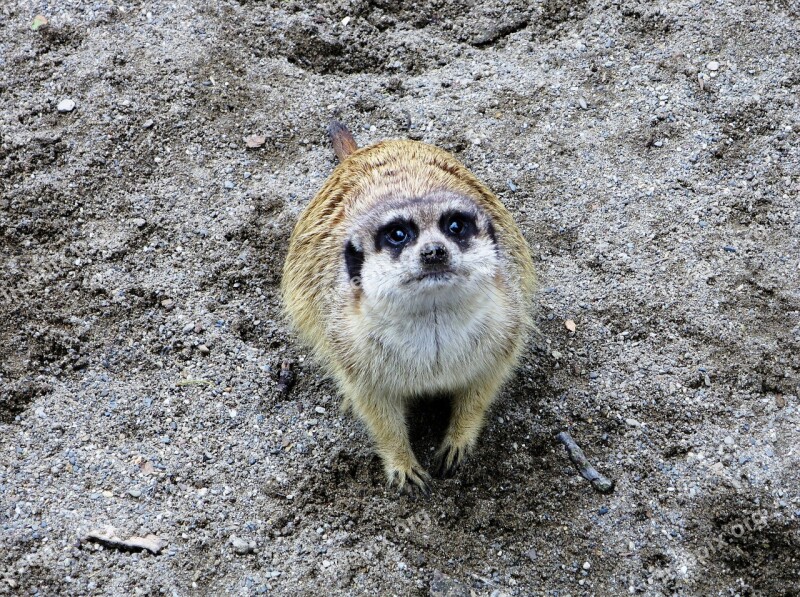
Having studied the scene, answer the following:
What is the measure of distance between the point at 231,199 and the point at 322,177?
20.0 inches

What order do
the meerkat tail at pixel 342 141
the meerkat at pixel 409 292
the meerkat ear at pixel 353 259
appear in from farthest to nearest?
the meerkat tail at pixel 342 141 → the meerkat ear at pixel 353 259 → the meerkat at pixel 409 292

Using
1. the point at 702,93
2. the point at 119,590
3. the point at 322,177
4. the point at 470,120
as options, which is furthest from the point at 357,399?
the point at 702,93

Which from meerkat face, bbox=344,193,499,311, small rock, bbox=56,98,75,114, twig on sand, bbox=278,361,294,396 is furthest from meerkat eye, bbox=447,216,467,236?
small rock, bbox=56,98,75,114

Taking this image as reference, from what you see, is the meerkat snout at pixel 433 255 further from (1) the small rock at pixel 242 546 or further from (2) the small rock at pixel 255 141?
(2) the small rock at pixel 255 141

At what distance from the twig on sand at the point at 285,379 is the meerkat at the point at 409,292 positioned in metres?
0.17

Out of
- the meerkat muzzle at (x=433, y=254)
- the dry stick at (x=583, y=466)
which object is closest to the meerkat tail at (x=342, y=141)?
the meerkat muzzle at (x=433, y=254)

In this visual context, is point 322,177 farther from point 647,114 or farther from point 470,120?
point 647,114

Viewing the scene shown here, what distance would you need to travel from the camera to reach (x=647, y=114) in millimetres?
4637

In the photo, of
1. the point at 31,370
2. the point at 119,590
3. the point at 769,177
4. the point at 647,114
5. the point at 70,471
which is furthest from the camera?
the point at 647,114

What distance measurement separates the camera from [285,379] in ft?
12.8

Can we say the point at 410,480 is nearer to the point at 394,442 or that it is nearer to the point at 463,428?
the point at 394,442

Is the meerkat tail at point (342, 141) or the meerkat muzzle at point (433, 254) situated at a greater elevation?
the meerkat muzzle at point (433, 254)

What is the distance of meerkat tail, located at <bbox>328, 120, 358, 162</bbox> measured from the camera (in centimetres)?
438

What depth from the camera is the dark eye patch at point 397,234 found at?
3.11m
